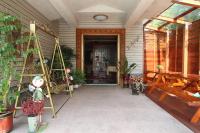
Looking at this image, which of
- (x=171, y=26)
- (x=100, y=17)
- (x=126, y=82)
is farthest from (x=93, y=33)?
(x=171, y=26)

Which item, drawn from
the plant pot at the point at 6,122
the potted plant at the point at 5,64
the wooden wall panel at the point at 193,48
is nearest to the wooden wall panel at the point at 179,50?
the wooden wall panel at the point at 193,48

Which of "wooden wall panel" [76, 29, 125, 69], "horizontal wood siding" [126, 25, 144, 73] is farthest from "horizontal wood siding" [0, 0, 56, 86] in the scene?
"horizontal wood siding" [126, 25, 144, 73]

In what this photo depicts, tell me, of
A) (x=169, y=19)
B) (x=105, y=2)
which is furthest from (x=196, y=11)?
(x=105, y=2)

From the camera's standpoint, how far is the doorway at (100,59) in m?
10.9

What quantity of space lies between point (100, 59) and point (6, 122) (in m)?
8.25

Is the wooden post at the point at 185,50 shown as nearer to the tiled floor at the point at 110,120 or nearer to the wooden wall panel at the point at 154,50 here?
the wooden wall panel at the point at 154,50

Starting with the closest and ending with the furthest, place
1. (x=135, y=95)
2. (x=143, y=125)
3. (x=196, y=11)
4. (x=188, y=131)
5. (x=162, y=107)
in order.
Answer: (x=188, y=131) → (x=143, y=125) → (x=162, y=107) → (x=196, y=11) → (x=135, y=95)

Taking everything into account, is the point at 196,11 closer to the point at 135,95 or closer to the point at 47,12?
the point at 135,95

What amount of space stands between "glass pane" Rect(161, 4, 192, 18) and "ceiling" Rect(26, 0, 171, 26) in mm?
341

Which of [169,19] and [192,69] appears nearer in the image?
[192,69]

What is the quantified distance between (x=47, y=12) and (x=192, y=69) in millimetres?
5103

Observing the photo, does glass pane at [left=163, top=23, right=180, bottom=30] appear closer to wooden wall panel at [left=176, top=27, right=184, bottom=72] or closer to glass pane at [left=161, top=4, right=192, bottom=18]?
wooden wall panel at [left=176, top=27, right=184, bottom=72]

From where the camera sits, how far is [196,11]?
616 centimetres

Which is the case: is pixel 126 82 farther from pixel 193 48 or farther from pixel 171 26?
pixel 193 48
